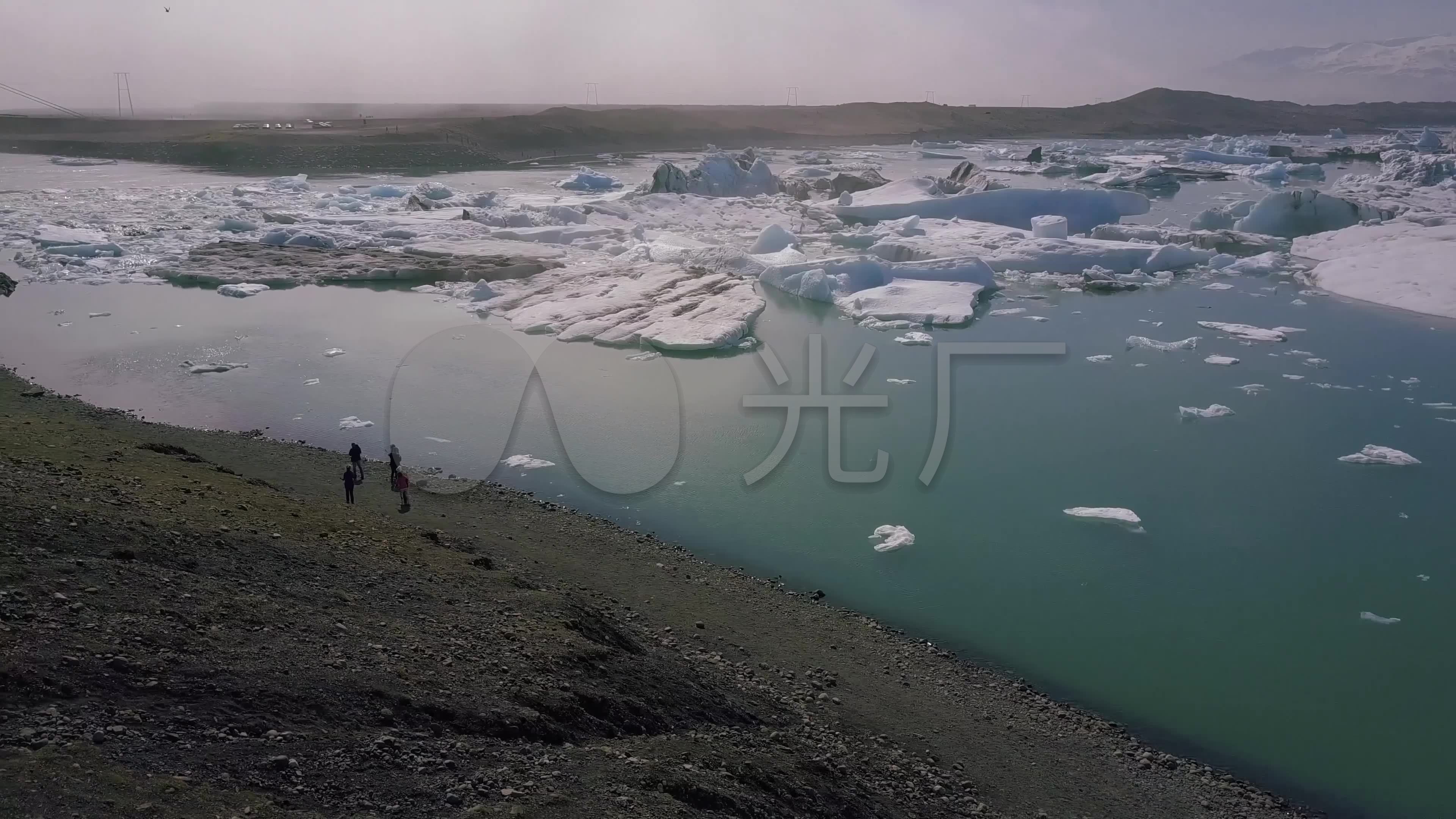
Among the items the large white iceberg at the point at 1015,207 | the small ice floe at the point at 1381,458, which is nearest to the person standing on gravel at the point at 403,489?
the small ice floe at the point at 1381,458

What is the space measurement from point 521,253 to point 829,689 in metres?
16.1

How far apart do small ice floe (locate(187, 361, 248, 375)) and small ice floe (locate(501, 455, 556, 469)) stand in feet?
16.0

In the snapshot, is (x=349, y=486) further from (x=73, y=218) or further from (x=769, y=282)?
(x=73, y=218)

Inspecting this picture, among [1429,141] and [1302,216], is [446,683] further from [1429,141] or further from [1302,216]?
[1429,141]

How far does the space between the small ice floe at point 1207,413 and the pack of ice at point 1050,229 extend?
34.5ft

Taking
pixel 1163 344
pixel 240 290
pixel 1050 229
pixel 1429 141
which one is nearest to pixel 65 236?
pixel 240 290

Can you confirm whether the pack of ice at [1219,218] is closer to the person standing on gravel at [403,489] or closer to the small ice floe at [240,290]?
the small ice floe at [240,290]

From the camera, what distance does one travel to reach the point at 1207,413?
10812mm

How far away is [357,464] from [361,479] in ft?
0.99

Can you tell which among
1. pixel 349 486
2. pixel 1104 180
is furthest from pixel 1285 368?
pixel 1104 180

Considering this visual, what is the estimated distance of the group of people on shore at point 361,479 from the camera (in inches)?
274

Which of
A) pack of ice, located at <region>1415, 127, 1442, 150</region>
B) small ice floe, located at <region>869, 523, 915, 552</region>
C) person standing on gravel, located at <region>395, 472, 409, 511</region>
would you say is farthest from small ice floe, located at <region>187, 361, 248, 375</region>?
pack of ice, located at <region>1415, 127, 1442, 150</region>

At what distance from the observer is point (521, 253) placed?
19953 mm

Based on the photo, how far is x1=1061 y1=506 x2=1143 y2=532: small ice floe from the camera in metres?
8.13
